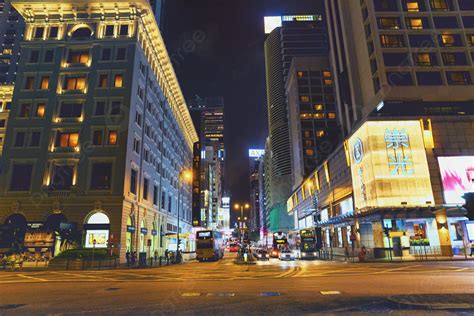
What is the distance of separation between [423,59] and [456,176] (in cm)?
2337

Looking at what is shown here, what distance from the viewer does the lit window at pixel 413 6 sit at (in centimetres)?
5675

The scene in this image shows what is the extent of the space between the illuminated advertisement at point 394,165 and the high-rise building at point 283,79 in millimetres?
85832

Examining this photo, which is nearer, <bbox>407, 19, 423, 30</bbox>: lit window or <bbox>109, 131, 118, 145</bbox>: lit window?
<bbox>109, 131, 118, 145</bbox>: lit window

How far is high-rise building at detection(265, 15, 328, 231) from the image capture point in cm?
13312

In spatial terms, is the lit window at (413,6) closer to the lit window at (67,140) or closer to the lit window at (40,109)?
the lit window at (67,140)

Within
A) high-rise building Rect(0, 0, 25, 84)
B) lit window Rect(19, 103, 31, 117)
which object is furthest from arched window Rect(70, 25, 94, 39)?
high-rise building Rect(0, 0, 25, 84)

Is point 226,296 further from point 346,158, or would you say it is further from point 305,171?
point 305,171

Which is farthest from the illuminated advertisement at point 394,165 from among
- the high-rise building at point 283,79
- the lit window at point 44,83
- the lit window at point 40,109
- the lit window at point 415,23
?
the high-rise building at point 283,79

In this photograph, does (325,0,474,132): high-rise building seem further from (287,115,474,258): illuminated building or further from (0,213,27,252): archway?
(0,213,27,252): archway

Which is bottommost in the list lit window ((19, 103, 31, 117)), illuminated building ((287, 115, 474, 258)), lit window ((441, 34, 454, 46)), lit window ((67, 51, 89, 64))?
illuminated building ((287, 115, 474, 258))

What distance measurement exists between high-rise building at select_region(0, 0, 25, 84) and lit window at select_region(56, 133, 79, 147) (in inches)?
2885

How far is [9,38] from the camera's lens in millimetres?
103062

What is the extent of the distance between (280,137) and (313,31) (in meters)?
48.0

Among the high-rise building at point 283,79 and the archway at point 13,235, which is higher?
the high-rise building at point 283,79
